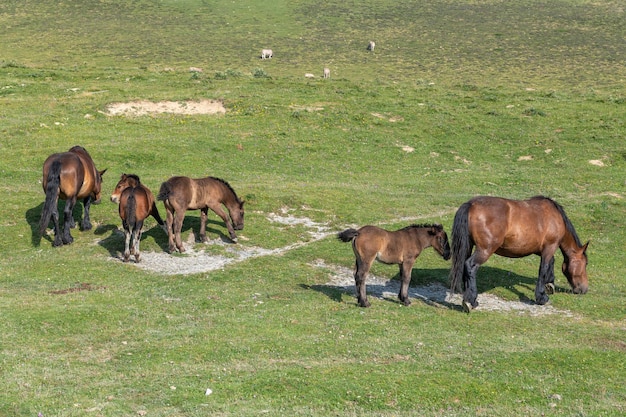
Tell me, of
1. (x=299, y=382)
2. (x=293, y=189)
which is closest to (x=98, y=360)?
(x=299, y=382)

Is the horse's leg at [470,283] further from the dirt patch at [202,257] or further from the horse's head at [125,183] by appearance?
the horse's head at [125,183]

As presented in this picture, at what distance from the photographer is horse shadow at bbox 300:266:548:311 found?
1794cm

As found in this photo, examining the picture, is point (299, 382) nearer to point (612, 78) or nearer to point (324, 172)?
point (324, 172)

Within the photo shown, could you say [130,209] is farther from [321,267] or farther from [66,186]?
[321,267]

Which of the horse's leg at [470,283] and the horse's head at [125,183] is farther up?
the horse's head at [125,183]

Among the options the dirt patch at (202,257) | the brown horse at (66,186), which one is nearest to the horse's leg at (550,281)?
the dirt patch at (202,257)

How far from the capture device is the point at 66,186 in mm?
20828

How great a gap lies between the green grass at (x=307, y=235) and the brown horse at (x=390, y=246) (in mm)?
713

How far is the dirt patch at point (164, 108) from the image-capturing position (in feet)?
124

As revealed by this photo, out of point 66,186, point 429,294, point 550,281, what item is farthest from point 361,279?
point 66,186

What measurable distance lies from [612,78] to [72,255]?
54.4 metres

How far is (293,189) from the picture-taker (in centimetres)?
2788

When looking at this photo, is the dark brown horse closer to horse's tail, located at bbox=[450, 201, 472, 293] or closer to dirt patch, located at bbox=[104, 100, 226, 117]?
horse's tail, located at bbox=[450, 201, 472, 293]

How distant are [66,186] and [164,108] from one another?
18.4 metres
